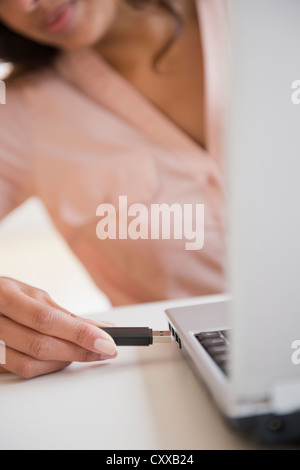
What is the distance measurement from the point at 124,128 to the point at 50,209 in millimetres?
235

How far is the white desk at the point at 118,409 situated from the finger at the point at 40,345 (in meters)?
0.02

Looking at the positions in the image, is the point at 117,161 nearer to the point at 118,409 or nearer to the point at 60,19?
the point at 60,19

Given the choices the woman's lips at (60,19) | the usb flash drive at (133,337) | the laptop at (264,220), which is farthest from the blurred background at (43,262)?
the laptop at (264,220)

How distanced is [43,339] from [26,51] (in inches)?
30.9

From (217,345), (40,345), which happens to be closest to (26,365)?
(40,345)

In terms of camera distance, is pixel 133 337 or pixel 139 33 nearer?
pixel 133 337

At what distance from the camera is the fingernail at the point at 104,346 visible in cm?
40

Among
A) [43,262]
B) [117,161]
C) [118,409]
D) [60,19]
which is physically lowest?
[118,409]

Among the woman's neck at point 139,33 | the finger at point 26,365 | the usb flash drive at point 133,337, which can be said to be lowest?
the finger at point 26,365

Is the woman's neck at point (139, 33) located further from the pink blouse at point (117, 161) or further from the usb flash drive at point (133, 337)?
the usb flash drive at point (133, 337)

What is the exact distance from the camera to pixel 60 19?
92cm

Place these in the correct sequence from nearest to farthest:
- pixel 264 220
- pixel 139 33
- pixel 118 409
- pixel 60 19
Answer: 1. pixel 264 220
2. pixel 118 409
3. pixel 60 19
4. pixel 139 33

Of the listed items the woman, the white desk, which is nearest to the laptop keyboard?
the white desk

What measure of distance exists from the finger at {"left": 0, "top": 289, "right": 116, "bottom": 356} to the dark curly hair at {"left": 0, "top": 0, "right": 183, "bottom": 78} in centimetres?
73
